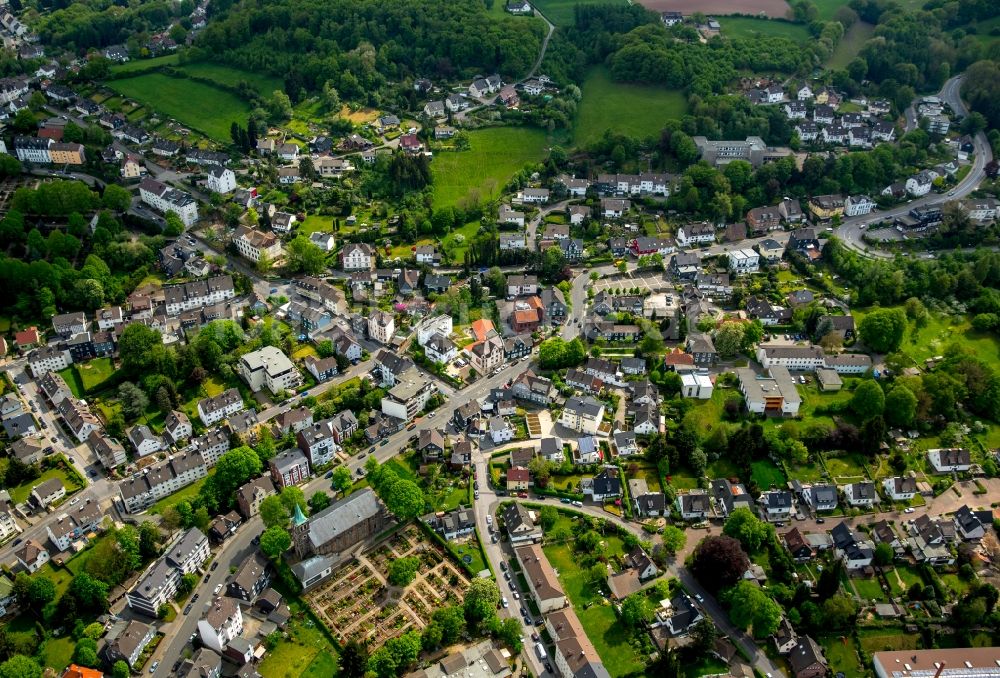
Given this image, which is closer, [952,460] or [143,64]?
[952,460]

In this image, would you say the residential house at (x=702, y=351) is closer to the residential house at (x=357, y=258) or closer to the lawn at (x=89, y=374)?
the residential house at (x=357, y=258)

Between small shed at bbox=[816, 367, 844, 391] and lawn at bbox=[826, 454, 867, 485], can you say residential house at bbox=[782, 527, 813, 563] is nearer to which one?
lawn at bbox=[826, 454, 867, 485]

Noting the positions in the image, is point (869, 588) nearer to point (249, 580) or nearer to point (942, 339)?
point (942, 339)

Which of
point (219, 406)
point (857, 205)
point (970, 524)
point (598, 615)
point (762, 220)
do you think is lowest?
point (219, 406)

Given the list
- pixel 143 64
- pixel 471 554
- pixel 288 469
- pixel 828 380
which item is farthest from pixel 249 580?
pixel 143 64

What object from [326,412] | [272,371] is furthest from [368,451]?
[272,371]

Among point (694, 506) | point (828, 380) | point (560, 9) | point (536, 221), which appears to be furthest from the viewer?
point (560, 9)

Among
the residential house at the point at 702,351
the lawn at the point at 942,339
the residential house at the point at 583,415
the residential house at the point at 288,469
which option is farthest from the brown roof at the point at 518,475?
the lawn at the point at 942,339
